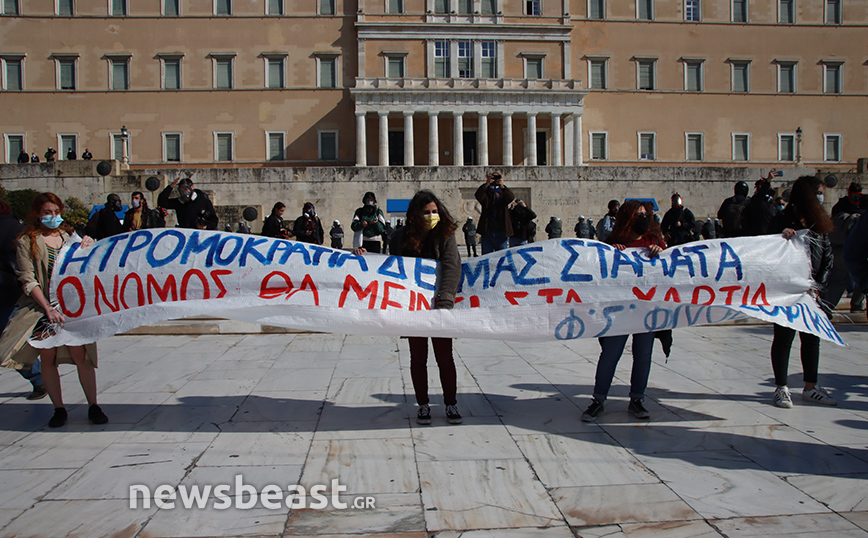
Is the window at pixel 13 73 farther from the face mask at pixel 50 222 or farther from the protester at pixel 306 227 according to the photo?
the face mask at pixel 50 222

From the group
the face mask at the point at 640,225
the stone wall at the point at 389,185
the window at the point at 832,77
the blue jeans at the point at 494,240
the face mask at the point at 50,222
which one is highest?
the window at the point at 832,77

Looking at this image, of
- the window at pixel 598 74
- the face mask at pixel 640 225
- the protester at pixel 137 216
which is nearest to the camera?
the face mask at pixel 640 225

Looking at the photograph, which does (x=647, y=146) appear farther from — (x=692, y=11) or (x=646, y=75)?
(x=692, y=11)

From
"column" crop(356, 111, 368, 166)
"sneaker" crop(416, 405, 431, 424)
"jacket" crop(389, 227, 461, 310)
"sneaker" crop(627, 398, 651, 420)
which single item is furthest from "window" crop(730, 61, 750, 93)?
"sneaker" crop(416, 405, 431, 424)

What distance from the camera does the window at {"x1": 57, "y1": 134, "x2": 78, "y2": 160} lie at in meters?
44.6

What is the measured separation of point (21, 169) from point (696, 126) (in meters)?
42.9

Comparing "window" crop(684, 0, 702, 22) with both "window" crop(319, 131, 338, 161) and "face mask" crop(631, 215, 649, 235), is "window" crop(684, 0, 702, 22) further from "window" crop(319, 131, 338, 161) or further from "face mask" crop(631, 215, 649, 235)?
"face mask" crop(631, 215, 649, 235)

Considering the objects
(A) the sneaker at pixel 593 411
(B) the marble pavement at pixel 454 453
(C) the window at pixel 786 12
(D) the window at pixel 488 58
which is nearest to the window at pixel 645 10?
(C) the window at pixel 786 12

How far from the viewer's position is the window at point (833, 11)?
48.5m

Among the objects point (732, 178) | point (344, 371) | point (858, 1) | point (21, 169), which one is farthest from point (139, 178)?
point (858, 1)

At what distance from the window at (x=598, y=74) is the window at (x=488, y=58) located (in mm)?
7076

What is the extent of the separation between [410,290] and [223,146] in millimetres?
44298

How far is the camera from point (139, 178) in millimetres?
26922

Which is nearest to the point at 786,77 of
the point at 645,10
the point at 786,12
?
the point at 786,12
